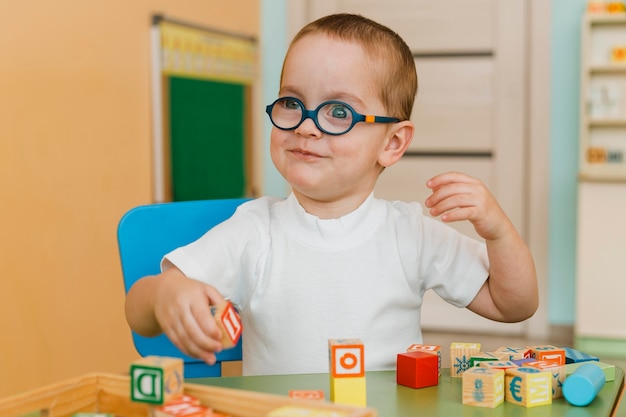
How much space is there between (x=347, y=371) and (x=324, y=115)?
0.43m

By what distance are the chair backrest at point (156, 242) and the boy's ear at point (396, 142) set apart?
34 centimetres

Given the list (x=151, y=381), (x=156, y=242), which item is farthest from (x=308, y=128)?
Answer: (x=151, y=381)

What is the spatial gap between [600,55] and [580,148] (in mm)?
434

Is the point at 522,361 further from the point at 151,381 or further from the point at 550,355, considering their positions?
the point at 151,381

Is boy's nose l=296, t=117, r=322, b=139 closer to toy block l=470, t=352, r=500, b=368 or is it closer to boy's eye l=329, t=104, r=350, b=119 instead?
boy's eye l=329, t=104, r=350, b=119

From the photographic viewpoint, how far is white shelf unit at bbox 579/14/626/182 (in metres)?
3.78

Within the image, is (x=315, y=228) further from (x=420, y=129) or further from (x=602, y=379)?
(x=420, y=129)

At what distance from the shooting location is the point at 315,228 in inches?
47.6

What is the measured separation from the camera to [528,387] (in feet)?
2.85

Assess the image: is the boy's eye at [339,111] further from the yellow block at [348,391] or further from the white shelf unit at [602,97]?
the white shelf unit at [602,97]

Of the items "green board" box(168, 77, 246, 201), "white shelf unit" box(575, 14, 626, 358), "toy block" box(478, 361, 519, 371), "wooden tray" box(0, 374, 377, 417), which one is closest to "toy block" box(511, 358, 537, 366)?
"toy block" box(478, 361, 519, 371)

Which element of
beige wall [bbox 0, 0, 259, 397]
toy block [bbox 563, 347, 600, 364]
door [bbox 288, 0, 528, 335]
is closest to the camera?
toy block [bbox 563, 347, 600, 364]

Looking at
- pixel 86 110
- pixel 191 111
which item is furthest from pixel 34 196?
pixel 191 111

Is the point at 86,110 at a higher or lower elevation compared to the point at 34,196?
higher
